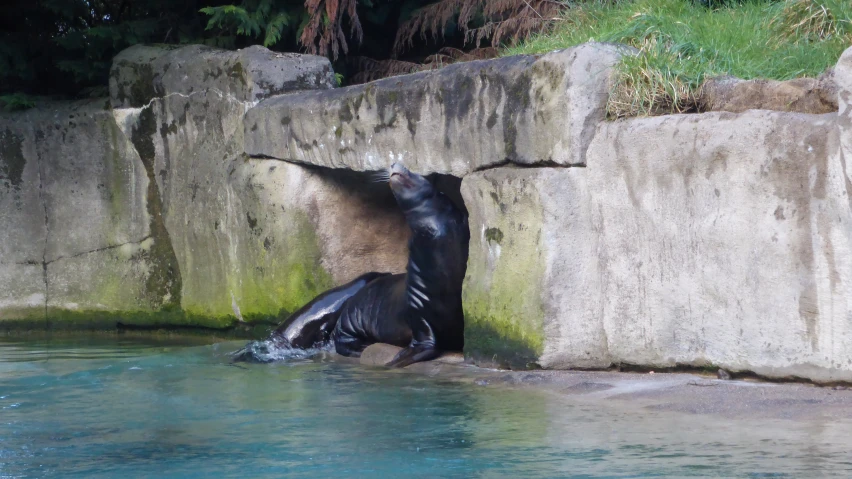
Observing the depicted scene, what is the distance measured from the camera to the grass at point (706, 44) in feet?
17.7

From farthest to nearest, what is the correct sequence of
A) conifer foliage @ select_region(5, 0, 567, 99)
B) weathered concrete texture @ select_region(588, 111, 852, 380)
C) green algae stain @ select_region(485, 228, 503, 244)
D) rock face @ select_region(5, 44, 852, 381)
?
conifer foliage @ select_region(5, 0, 567, 99) < green algae stain @ select_region(485, 228, 503, 244) < rock face @ select_region(5, 44, 852, 381) < weathered concrete texture @ select_region(588, 111, 852, 380)

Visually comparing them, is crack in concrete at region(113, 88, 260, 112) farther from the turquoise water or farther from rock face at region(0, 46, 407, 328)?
the turquoise water

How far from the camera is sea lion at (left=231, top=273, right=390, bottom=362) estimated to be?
284 inches

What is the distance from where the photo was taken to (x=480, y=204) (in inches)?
237

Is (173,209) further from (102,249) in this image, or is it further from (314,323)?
(314,323)

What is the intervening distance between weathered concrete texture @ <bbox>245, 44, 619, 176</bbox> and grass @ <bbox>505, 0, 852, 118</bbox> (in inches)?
8.3

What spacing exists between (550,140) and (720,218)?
106cm

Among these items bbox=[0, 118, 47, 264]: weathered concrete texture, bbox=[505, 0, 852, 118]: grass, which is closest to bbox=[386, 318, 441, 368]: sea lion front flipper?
bbox=[505, 0, 852, 118]: grass

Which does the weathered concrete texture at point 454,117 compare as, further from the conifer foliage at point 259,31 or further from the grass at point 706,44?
the conifer foliage at point 259,31

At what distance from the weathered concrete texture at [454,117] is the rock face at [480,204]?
0.05ft

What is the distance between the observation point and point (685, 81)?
17.8ft

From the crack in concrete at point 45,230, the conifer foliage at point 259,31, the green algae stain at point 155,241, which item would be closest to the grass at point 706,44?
the conifer foliage at point 259,31

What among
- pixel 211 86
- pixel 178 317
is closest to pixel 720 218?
pixel 211 86

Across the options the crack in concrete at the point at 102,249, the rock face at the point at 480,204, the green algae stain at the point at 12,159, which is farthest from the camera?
the green algae stain at the point at 12,159
